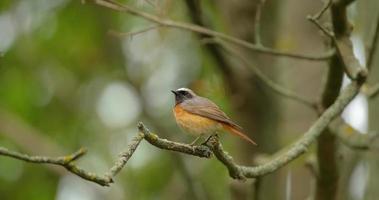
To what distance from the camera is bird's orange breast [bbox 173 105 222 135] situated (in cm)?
473

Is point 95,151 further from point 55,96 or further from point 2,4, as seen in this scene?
point 2,4

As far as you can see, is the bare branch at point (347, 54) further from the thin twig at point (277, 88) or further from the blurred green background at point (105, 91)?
the blurred green background at point (105, 91)

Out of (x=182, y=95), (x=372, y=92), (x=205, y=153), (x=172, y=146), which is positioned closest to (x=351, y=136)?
(x=372, y=92)

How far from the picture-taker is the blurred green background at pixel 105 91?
9.81 meters

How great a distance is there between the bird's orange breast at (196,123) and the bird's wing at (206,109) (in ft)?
0.08

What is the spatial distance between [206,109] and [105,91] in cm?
738

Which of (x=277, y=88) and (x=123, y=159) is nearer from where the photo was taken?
(x=123, y=159)

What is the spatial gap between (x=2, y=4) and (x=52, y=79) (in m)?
1.34

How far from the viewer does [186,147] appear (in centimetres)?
377

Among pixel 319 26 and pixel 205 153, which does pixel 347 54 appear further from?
pixel 205 153

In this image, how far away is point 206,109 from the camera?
481 cm

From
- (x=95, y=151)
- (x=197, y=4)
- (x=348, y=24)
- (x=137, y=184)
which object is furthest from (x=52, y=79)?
(x=348, y=24)

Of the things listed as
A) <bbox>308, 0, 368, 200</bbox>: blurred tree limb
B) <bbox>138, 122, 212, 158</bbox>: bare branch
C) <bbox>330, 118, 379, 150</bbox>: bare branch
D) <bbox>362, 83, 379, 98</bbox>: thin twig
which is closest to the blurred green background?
<bbox>362, 83, 379, 98</bbox>: thin twig

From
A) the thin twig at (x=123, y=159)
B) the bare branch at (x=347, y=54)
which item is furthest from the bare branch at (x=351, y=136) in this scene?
the thin twig at (x=123, y=159)
